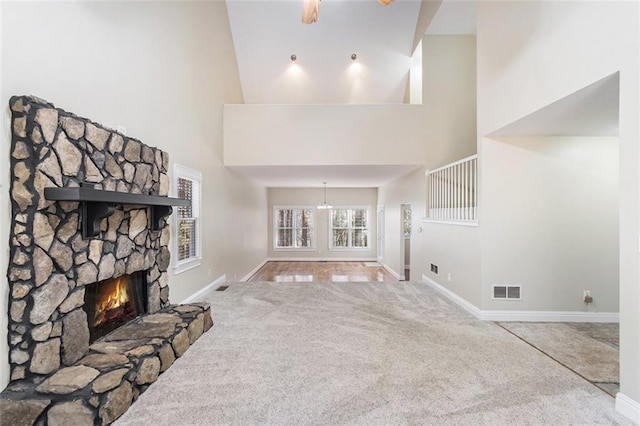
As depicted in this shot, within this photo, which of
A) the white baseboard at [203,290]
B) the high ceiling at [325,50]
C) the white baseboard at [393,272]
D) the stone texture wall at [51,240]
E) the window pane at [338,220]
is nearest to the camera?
the stone texture wall at [51,240]

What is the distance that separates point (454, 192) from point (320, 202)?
6974 millimetres

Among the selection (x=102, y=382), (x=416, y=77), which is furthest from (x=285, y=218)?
(x=102, y=382)

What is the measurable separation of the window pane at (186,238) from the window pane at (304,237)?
275 inches

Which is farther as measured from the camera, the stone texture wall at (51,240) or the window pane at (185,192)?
the window pane at (185,192)

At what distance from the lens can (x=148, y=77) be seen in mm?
3320

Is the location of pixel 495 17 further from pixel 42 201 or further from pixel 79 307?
pixel 79 307

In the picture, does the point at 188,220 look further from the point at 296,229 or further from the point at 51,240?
the point at 296,229

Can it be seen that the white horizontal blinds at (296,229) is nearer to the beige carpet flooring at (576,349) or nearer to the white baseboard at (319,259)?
the white baseboard at (319,259)

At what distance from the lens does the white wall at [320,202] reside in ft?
37.3

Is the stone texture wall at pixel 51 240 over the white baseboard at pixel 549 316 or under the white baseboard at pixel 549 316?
over

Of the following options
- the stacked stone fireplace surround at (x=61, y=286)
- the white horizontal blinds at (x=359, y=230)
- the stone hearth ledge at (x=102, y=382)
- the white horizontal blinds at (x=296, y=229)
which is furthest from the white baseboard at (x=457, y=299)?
the white horizontal blinds at (x=296, y=229)

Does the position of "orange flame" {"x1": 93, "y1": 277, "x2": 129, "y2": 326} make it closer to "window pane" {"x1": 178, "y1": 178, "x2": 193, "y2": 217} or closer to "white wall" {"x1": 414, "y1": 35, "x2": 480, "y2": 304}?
"window pane" {"x1": 178, "y1": 178, "x2": 193, "y2": 217}

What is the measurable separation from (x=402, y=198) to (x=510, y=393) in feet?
18.3

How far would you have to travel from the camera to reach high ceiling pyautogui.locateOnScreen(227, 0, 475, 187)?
20.4ft
